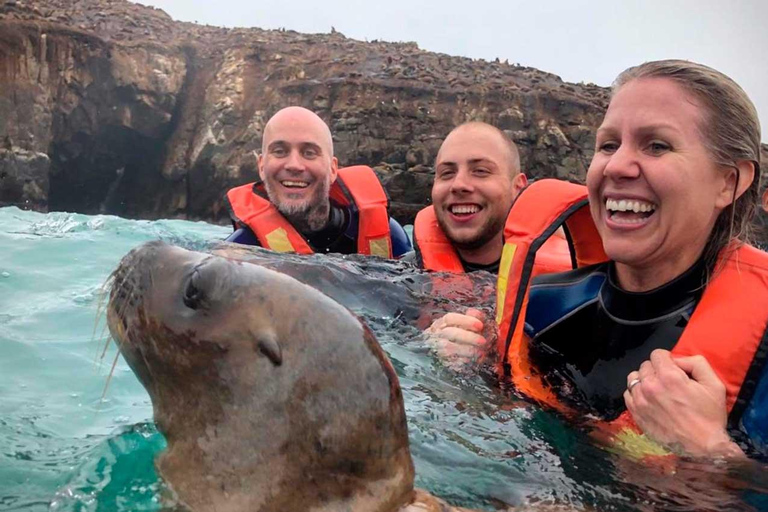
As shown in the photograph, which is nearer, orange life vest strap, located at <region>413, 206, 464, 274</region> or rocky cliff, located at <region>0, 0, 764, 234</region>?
orange life vest strap, located at <region>413, 206, 464, 274</region>

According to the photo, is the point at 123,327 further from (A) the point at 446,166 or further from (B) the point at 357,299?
(A) the point at 446,166

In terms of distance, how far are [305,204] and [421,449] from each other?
4779 mm

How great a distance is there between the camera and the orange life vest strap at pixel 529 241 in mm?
4262

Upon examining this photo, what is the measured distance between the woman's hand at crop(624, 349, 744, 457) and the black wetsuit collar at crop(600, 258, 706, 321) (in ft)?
1.89

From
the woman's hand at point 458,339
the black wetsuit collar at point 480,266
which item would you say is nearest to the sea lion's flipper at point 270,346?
the woman's hand at point 458,339

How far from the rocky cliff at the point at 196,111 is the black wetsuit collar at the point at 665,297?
16.6m

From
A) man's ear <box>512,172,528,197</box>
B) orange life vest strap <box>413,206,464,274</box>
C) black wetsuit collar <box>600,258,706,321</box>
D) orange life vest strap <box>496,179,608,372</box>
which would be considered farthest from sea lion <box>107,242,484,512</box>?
man's ear <box>512,172,528,197</box>

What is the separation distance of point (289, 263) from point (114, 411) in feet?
7.20

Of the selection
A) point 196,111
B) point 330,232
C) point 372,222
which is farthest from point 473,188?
point 196,111

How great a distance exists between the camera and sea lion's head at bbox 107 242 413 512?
2312 millimetres

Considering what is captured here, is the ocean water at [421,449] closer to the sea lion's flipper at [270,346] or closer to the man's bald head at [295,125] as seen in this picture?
the sea lion's flipper at [270,346]

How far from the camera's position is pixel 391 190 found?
20.5 meters

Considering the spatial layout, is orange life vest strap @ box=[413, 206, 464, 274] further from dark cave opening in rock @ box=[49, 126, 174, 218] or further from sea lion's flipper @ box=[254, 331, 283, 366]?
dark cave opening in rock @ box=[49, 126, 174, 218]

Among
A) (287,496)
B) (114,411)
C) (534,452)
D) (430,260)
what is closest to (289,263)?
(430,260)
